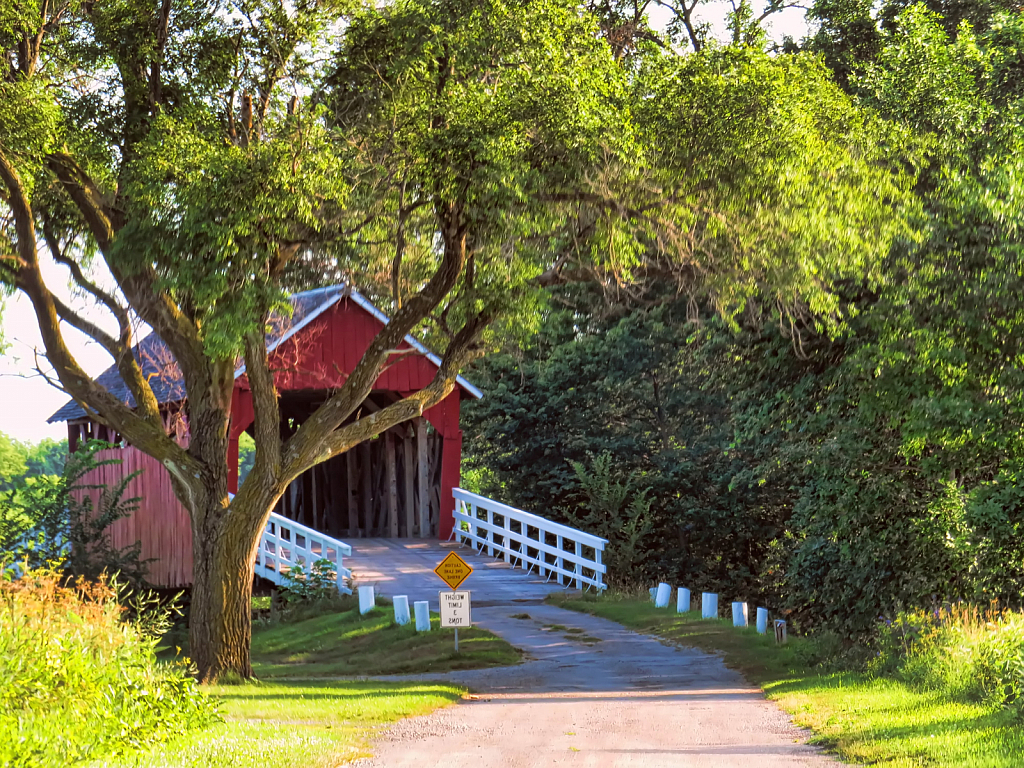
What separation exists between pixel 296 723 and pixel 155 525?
506 inches

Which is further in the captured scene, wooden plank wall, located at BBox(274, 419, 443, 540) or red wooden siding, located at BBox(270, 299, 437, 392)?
wooden plank wall, located at BBox(274, 419, 443, 540)

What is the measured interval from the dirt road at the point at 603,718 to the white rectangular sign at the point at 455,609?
778 mm

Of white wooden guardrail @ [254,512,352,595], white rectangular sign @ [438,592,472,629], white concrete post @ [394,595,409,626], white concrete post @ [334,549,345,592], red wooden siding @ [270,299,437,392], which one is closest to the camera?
white rectangular sign @ [438,592,472,629]

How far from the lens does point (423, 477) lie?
27.0 metres

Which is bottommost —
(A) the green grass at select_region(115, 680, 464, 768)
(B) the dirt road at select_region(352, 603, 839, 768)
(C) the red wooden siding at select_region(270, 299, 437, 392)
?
(B) the dirt road at select_region(352, 603, 839, 768)

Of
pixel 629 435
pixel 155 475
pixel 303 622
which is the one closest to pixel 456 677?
pixel 303 622

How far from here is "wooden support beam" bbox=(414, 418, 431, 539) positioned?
27.0 meters

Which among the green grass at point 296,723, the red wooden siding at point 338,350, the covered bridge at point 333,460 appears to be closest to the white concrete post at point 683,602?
the covered bridge at point 333,460

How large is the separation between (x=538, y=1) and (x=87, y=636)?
7.88 m

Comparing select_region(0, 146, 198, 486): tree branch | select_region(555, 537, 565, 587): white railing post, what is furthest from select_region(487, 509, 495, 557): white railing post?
select_region(0, 146, 198, 486): tree branch

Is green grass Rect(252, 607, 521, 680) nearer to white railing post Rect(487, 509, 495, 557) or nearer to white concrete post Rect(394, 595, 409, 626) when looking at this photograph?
white concrete post Rect(394, 595, 409, 626)

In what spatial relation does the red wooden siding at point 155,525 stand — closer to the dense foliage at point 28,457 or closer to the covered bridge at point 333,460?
the covered bridge at point 333,460

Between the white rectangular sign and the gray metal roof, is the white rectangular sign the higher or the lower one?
the lower one

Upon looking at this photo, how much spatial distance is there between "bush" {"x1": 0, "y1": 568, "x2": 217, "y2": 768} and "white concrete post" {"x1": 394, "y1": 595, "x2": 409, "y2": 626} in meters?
6.96
